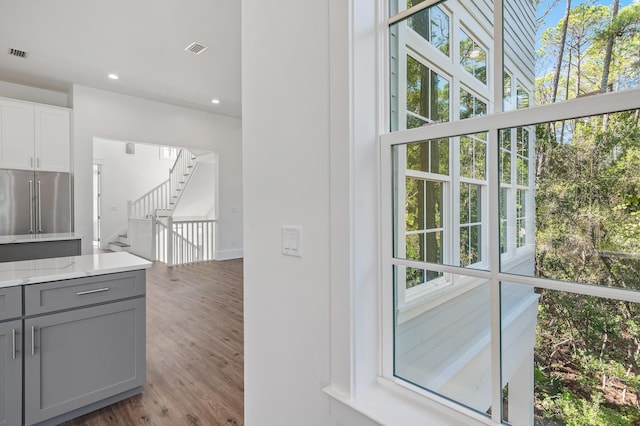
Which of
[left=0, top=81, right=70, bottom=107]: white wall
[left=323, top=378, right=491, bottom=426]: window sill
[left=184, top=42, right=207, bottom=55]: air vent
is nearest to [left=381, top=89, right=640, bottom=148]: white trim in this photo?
[left=323, top=378, right=491, bottom=426]: window sill

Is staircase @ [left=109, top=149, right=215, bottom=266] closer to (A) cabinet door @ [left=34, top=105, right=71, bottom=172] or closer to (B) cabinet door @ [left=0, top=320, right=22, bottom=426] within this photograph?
(A) cabinet door @ [left=34, top=105, right=71, bottom=172]

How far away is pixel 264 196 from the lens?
1328 millimetres

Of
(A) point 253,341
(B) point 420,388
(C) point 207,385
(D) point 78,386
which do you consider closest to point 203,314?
(C) point 207,385

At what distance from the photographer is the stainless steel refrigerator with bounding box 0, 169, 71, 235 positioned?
4301mm

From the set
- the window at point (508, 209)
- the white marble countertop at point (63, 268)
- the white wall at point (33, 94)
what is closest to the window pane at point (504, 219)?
the window at point (508, 209)

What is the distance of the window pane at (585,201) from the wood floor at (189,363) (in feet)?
6.57

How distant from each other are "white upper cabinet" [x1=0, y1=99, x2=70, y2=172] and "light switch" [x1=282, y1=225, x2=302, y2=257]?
17.0 ft

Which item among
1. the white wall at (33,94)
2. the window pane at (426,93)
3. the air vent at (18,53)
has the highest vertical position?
the air vent at (18,53)

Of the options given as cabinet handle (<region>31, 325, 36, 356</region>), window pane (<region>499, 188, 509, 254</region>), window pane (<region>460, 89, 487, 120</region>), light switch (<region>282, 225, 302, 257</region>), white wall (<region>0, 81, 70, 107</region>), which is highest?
white wall (<region>0, 81, 70, 107</region>)

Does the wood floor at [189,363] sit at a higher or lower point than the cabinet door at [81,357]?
lower

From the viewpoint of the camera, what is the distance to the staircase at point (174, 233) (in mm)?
6715

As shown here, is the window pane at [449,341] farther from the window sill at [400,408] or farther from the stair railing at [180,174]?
the stair railing at [180,174]

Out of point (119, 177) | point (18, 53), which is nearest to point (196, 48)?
point (18, 53)

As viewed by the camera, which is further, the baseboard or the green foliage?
the baseboard
